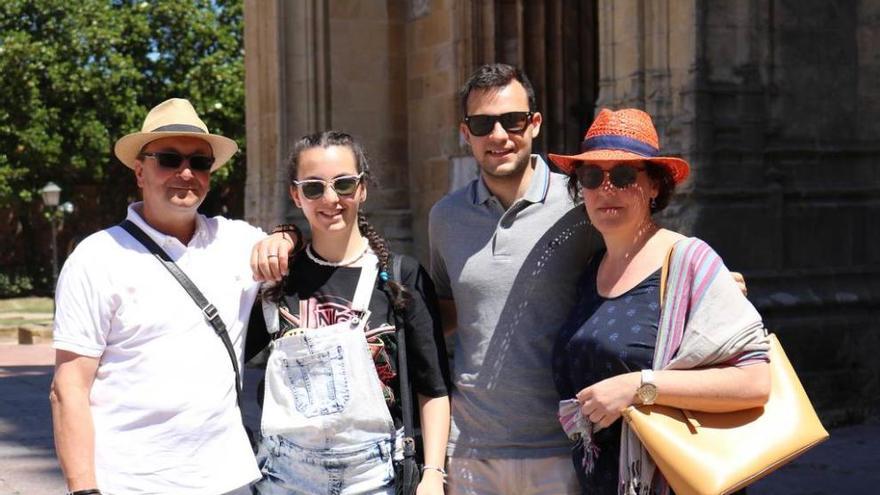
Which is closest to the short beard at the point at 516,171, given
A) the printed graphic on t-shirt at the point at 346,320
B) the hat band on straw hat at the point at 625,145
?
the hat band on straw hat at the point at 625,145

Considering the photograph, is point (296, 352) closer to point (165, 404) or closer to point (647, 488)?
point (165, 404)

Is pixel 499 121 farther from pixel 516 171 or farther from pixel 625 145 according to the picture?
pixel 625 145

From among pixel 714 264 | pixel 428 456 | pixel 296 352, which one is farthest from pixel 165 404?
pixel 714 264

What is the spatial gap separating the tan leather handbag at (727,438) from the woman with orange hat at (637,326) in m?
0.04

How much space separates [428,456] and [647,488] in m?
0.67

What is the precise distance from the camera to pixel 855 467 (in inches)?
291

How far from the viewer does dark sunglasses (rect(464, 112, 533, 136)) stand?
3453 millimetres

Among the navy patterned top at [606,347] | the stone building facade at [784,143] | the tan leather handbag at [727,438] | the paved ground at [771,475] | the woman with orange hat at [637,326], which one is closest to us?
the tan leather handbag at [727,438]

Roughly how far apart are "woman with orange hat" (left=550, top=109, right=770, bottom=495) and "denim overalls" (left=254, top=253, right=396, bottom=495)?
529 millimetres

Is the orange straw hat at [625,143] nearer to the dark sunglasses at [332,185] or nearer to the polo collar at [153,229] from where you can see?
the dark sunglasses at [332,185]

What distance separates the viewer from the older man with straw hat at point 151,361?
3.20 m

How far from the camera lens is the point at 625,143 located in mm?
3199

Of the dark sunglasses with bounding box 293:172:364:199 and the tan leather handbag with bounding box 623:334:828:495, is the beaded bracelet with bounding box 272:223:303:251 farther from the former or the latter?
the tan leather handbag with bounding box 623:334:828:495

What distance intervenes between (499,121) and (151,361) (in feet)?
3.98
